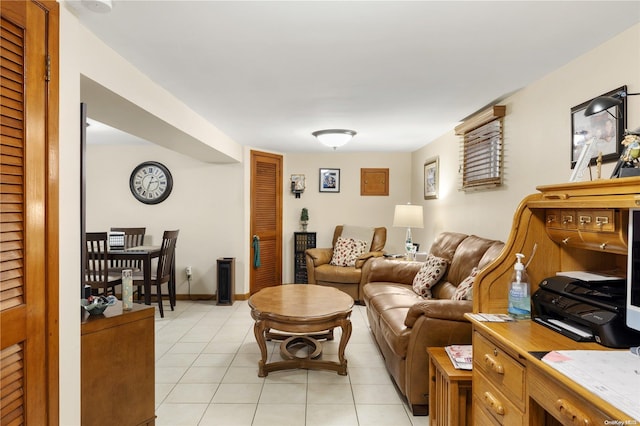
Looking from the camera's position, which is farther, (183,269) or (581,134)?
(183,269)

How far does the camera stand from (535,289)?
1786 millimetres

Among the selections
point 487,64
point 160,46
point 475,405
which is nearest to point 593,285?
point 475,405

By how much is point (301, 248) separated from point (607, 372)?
490 centimetres

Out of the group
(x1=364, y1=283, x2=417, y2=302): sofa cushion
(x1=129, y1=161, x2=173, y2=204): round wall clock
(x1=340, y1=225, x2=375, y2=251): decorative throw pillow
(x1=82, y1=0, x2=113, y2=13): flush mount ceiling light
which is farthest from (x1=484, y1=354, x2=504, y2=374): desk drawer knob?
(x1=129, y1=161, x2=173, y2=204): round wall clock

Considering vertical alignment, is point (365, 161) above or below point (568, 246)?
above

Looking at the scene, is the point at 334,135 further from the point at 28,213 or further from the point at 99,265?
the point at 28,213

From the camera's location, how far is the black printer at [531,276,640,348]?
1354mm

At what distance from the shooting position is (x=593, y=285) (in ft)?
4.93

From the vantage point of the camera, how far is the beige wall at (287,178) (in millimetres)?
1574

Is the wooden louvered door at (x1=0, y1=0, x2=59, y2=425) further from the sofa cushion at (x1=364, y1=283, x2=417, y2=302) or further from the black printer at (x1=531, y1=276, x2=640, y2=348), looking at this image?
the sofa cushion at (x1=364, y1=283, x2=417, y2=302)

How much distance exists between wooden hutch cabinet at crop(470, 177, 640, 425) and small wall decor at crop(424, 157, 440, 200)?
9.58 ft

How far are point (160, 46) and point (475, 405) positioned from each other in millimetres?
2489

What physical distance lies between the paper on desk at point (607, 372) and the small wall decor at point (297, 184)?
485 centimetres

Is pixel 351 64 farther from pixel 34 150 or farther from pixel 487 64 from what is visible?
pixel 34 150
